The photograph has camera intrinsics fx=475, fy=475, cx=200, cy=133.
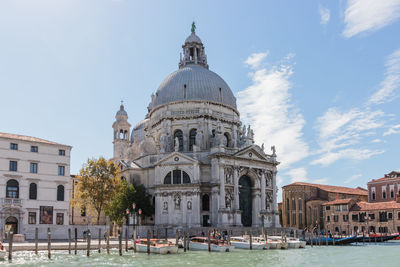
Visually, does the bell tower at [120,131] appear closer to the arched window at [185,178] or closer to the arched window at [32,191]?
the arched window at [185,178]

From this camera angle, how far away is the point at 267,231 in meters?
48.8

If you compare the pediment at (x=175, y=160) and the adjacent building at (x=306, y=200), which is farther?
the adjacent building at (x=306, y=200)

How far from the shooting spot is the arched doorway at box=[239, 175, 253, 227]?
52.6 metres

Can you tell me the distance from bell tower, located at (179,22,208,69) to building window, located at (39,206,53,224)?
29083mm

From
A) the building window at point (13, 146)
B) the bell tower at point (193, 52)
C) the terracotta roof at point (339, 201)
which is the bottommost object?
the terracotta roof at point (339, 201)

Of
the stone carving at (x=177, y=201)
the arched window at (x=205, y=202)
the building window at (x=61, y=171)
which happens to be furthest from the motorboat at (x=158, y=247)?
the arched window at (x=205, y=202)

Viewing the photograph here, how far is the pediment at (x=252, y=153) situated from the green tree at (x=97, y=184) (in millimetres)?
13532

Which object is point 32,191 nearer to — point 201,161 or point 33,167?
point 33,167

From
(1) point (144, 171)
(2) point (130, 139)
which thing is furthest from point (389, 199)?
(2) point (130, 139)

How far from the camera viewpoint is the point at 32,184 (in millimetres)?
41312

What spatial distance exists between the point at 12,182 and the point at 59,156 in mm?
4733

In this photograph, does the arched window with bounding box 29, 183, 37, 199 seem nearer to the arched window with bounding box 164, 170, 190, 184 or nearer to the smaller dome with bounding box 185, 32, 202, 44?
the arched window with bounding box 164, 170, 190, 184

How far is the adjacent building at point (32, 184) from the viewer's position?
1565 inches

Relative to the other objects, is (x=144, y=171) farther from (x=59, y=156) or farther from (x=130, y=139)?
(x=130, y=139)
